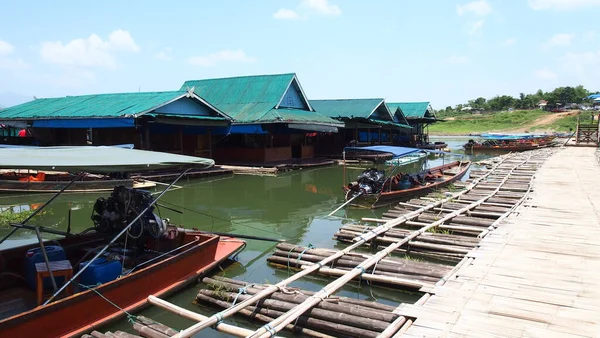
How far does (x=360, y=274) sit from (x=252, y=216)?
6.88 metres

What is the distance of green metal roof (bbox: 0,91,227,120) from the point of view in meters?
19.1

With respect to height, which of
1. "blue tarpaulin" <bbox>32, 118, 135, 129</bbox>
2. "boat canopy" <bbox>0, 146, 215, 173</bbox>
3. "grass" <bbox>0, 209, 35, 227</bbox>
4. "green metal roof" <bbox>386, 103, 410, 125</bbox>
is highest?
"green metal roof" <bbox>386, 103, 410, 125</bbox>

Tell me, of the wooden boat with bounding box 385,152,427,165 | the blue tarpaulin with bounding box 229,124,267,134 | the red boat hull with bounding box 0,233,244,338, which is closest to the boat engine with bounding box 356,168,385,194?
the red boat hull with bounding box 0,233,244,338

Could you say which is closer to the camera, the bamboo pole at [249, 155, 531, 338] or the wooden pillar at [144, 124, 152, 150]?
the bamboo pole at [249, 155, 531, 338]

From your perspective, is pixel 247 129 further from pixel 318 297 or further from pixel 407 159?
pixel 318 297

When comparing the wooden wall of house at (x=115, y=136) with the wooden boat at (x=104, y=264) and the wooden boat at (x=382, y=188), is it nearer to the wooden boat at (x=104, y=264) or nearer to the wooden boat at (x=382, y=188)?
the wooden boat at (x=382, y=188)

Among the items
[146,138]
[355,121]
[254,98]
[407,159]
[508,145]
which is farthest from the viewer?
[508,145]

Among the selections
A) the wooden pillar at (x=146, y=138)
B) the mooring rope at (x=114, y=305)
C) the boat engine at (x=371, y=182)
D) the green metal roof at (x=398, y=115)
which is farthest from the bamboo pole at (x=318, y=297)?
the green metal roof at (x=398, y=115)

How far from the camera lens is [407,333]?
4.34m

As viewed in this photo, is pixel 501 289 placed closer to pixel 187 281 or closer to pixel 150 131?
pixel 187 281

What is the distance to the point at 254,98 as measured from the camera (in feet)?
87.5

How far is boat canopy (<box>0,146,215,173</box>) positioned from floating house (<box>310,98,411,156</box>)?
25.1m

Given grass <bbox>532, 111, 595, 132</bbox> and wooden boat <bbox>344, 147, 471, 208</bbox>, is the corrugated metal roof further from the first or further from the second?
grass <bbox>532, 111, 595, 132</bbox>

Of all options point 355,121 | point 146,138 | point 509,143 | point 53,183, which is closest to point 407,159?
point 355,121
